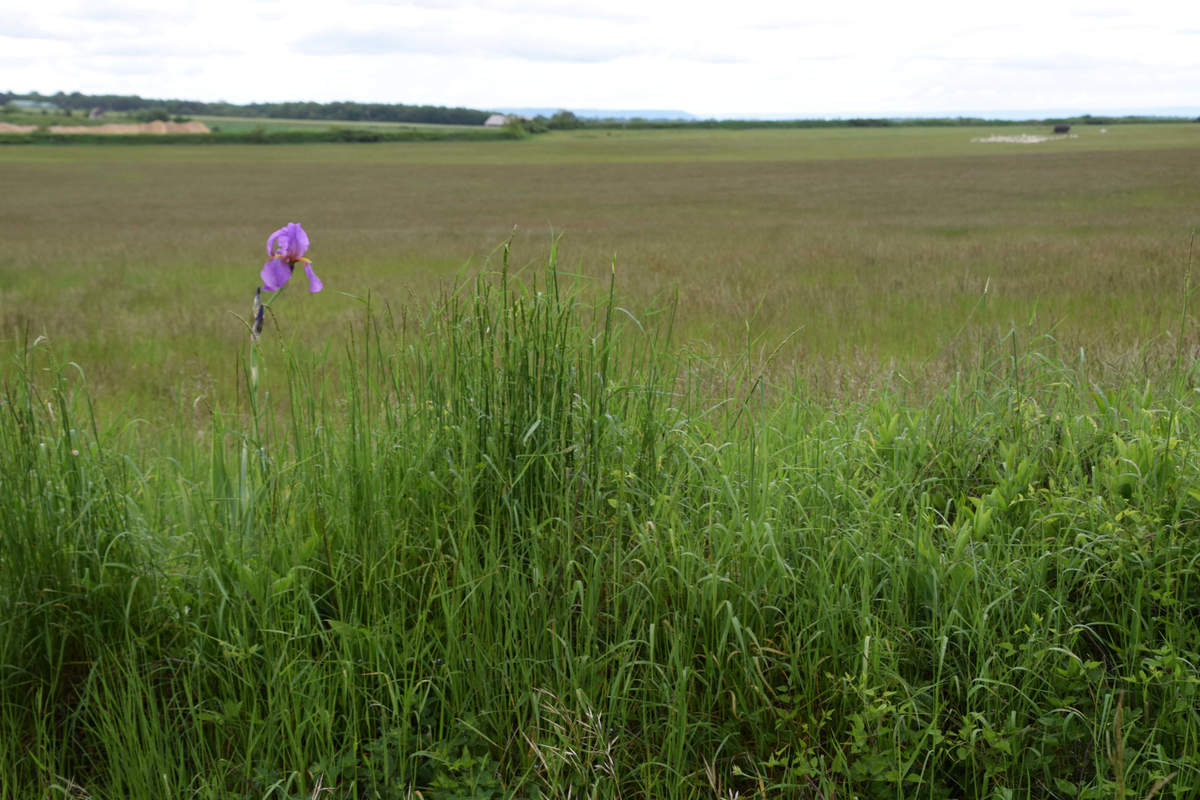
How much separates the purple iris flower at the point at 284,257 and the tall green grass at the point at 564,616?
0.93 feet

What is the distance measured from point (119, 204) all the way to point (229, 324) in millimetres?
20613

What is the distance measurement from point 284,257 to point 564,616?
138 centimetres

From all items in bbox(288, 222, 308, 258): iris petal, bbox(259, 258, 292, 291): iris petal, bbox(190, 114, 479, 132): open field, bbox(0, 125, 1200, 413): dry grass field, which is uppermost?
bbox(190, 114, 479, 132): open field

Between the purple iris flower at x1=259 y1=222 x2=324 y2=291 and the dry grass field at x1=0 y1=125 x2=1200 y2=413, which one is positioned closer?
the purple iris flower at x1=259 y1=222 x2=324 y2=291

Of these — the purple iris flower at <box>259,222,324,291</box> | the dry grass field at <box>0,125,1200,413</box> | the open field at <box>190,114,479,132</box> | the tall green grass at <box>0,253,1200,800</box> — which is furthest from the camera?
the open field at <box>190,114,479,132</box>

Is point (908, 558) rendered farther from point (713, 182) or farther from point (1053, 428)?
point (713, 182)

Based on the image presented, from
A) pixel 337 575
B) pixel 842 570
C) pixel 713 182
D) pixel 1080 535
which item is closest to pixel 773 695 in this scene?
pixel 842 570

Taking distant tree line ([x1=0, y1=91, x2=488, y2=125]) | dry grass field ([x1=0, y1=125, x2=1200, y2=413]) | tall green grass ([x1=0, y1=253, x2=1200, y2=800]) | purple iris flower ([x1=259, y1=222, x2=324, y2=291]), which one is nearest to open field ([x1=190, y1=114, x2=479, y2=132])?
distant tree line ([x1=0, y1=91, x2=488, y2=125])

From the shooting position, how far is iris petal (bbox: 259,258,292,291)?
2723 millimetres

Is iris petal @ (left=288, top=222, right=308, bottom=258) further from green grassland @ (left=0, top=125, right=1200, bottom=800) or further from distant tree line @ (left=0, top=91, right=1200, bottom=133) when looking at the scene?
distant tree line @ (left=0, top=91, right=1200, bottom=133)

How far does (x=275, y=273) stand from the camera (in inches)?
108

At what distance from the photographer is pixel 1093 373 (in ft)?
17.4

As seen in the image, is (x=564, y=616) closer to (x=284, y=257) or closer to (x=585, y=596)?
(x=585, y=596)

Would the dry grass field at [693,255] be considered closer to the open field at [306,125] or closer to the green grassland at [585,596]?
the green grassland at [585,596]
